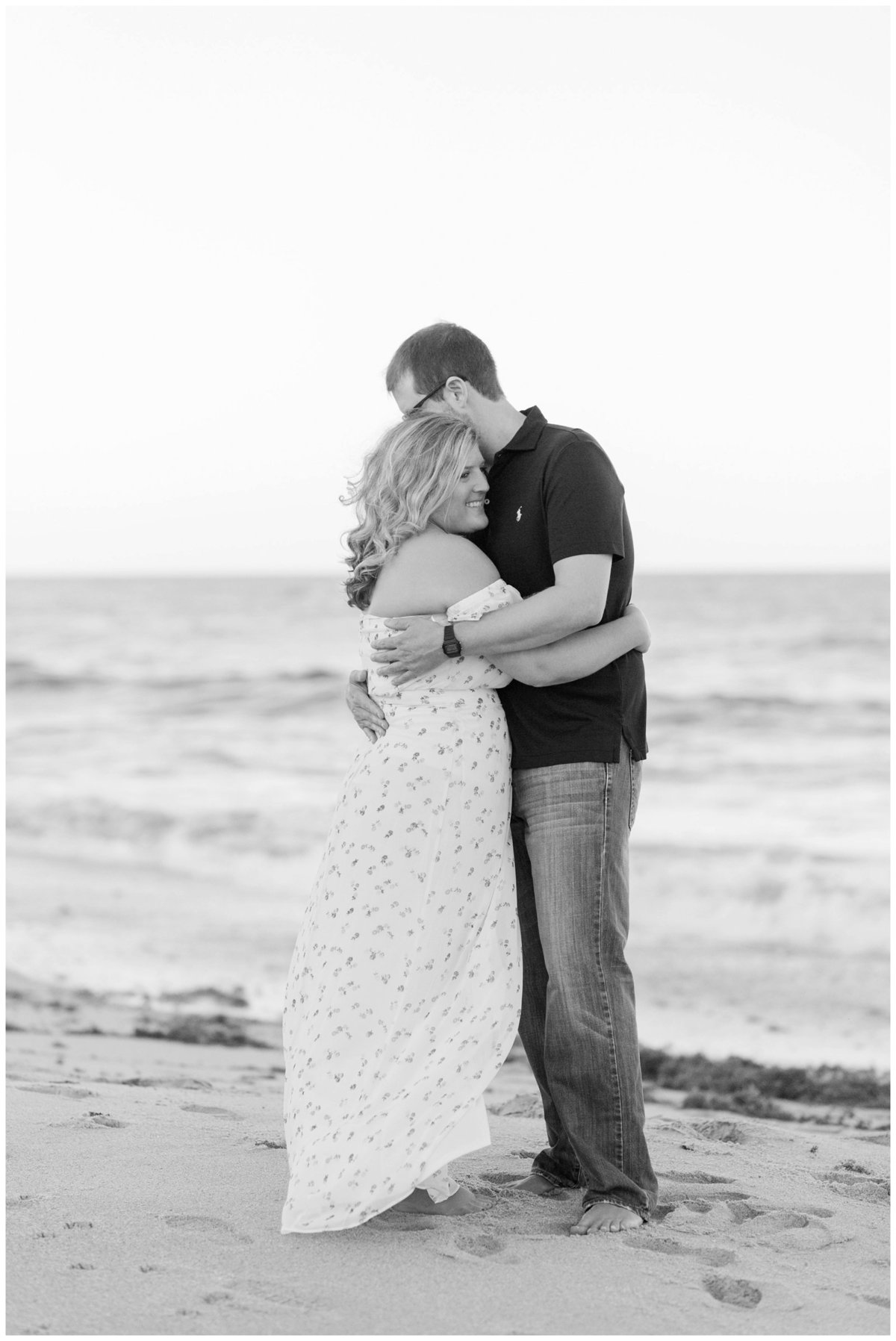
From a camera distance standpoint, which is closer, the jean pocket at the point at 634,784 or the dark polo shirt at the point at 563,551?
the dark polo shirt at the point at 563,551

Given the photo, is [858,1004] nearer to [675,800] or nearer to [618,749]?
[618,749]

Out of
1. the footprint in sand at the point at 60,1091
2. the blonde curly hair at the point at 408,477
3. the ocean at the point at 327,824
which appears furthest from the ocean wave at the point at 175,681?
the blonde curly hair at the point at 408,477

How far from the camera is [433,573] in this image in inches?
121

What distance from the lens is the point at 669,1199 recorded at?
3.19 m

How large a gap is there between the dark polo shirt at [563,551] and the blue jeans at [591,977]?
0.06 metres

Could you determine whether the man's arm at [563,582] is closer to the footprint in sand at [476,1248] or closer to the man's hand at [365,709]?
the man's hand at [365,709]

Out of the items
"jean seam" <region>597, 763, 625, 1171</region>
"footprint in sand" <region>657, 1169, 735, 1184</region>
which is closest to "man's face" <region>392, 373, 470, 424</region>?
"jean seam" <region>597, 763, 625, 1171</region>

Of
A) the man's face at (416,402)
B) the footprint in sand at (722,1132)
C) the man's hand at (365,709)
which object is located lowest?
the footprint in sand at (722,1132)

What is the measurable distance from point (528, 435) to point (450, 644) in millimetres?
658

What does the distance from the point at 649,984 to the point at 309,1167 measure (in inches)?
173

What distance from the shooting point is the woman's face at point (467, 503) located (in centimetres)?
309

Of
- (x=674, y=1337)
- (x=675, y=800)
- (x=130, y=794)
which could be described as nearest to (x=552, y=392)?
(x=675, y=800)

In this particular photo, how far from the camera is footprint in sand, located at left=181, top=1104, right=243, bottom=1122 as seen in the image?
12.8ft

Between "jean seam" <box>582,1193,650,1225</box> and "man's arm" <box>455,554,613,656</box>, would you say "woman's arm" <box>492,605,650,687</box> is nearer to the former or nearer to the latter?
"man's arm" <box>455,554,613,656</box>
